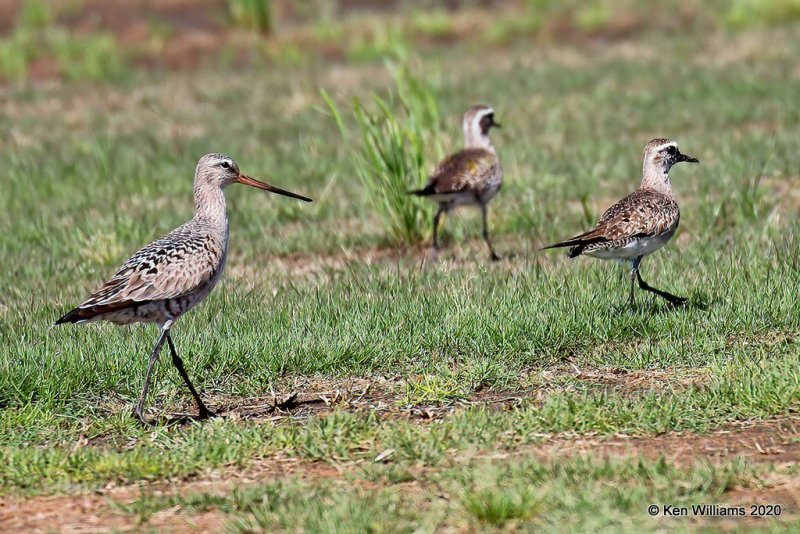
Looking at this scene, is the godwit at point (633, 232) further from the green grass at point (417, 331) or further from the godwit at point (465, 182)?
the godwit at point (465, 182)

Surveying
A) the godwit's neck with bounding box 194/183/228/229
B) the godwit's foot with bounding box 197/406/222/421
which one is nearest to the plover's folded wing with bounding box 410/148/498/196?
the godwit's neck with bounding box 194/183/228/229

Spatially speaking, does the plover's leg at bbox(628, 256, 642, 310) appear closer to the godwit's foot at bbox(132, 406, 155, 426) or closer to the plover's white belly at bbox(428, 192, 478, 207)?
the plover's white belly at bbox(428, 192, 478, 207)

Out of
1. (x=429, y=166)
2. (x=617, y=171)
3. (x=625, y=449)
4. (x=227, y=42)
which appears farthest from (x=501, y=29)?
(x=625, y=449)

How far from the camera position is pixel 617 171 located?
42.6 ft

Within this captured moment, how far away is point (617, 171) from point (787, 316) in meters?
5.59

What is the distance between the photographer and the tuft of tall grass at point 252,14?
75.0 ft

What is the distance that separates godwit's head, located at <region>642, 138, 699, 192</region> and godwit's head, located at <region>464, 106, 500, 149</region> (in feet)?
9.67

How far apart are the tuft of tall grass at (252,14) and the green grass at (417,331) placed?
7.81m

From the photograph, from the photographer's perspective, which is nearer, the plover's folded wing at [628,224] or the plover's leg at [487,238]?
the plover's folded wing at [628,224]

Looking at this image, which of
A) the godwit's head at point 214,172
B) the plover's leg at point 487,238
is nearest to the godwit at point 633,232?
the godwit's head at point 214,172

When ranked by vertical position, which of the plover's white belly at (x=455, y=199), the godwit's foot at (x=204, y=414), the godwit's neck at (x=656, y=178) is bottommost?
the godwit's foot at (x=204, y=414)

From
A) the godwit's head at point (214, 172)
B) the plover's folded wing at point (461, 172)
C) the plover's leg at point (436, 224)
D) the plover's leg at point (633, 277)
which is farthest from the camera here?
the plover's leg at point (436, 224)

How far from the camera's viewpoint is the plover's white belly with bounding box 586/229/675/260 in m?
7.68

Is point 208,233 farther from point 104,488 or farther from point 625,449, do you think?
point 625,449
